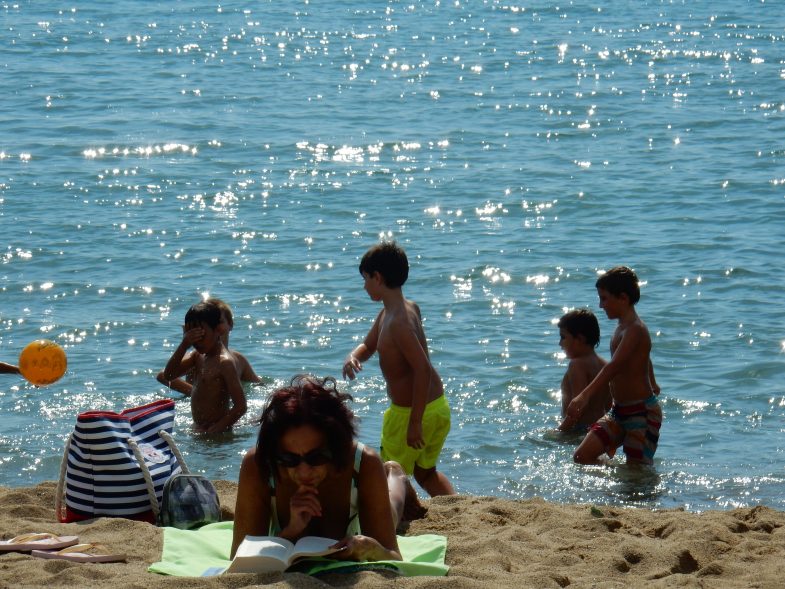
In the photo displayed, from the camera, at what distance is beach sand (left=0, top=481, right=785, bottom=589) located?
465 centimetres

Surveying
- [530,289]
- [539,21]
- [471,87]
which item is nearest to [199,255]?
[530,289]

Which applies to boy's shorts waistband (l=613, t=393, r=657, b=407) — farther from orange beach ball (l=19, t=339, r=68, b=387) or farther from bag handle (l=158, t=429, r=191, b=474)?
orange beach ball (l=19, t=339, r=68, b=387)

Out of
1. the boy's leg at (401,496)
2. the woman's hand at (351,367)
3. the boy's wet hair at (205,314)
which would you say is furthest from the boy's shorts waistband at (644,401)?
the boy's wet hair at (205,314)

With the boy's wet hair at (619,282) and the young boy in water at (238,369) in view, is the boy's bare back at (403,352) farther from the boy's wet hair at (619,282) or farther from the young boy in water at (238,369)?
the young boy in water at (238,369)

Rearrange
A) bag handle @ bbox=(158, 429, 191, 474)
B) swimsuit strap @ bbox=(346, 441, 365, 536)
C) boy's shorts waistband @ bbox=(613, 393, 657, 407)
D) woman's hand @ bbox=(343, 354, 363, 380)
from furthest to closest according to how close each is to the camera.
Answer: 1. boy's shorts waistband @ bbox=(613, 393, 657, 407)
2. woman's hand @ bbox=(343, 354, 363, 380)
3. bag handle @ bbox=(158, 429, 191, 474)
4. swimsuit strap @ bbox=(346, 441, 365, 536)

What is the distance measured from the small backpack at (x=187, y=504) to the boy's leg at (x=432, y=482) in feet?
5.14

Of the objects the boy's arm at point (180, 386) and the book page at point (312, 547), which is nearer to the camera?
the book page at point (312, 547)

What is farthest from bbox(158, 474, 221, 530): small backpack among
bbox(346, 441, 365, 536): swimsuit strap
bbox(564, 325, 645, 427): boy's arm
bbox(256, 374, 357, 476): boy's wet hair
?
bbox(564, 325, 645, 427): boy's arm

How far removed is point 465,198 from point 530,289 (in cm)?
356

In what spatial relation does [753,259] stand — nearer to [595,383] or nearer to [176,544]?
[595,383]

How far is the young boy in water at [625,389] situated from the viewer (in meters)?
7.65

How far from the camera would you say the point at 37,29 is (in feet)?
93.9

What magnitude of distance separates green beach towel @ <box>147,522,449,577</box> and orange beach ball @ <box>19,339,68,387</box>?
1.23 meters

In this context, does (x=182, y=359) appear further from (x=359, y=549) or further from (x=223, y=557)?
(x=359, y=549)
